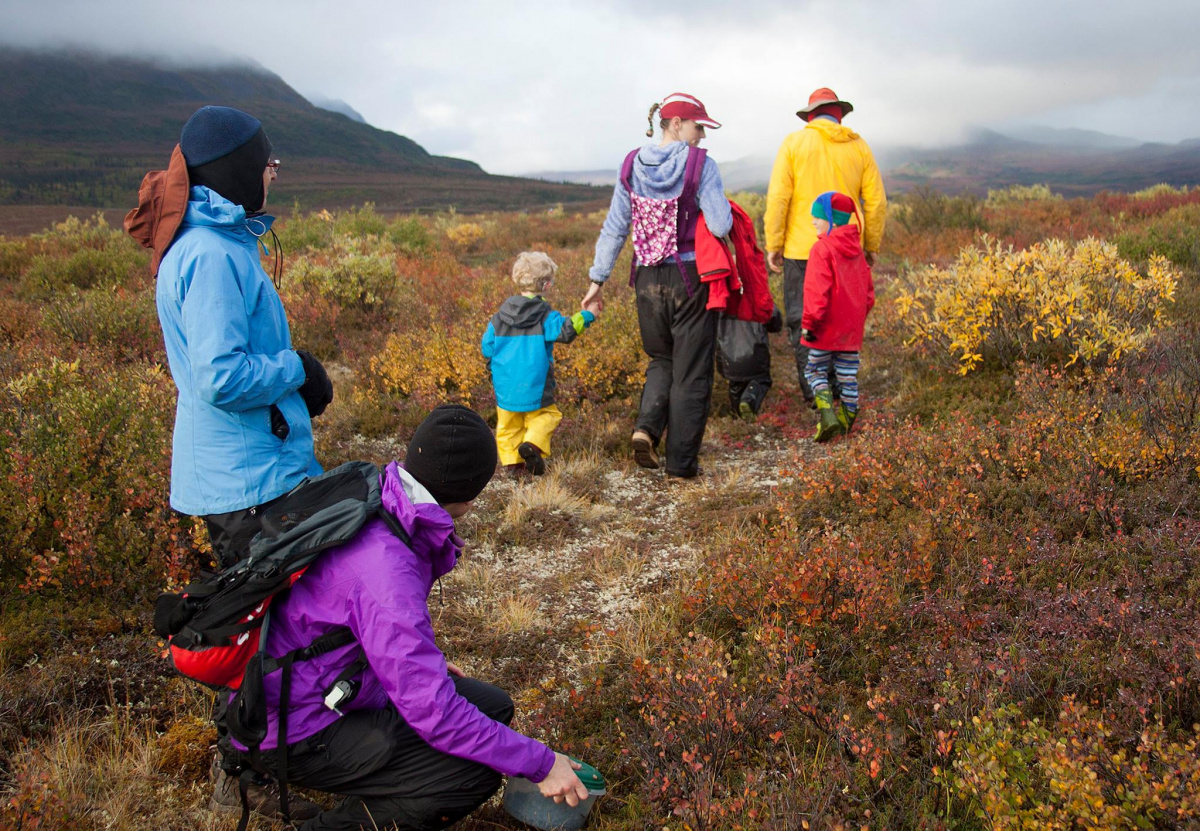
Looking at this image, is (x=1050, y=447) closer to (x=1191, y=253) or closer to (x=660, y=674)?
(x=660, y=674)

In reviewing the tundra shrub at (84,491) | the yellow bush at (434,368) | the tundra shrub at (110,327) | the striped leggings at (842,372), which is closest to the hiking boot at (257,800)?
the tundra shrub at (84,491)

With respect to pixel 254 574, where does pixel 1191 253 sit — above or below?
above

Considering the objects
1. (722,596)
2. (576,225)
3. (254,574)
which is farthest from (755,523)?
(576,225)

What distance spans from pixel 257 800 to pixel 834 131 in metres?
5.46

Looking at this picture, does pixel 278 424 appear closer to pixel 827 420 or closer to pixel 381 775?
pixel 381 775

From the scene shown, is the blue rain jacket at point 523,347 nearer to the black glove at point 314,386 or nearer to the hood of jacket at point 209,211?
the black glove at point 314,386

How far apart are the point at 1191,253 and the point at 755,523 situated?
25.4 ft

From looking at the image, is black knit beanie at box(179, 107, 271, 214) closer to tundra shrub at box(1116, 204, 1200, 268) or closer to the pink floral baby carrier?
the pink floral baby carrier

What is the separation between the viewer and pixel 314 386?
2.50 m

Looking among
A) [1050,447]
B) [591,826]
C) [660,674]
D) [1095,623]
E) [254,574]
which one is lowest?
[591,826]

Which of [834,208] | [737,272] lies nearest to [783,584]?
[737,272]

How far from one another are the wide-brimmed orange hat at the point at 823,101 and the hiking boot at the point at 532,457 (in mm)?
3361

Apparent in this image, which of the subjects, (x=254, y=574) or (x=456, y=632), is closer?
(x=254, y=574)

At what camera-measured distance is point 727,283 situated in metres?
4.64
